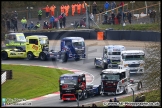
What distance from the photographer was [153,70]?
2906 centimetres

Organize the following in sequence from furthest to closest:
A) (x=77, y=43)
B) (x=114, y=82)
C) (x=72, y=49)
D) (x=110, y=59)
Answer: (x=77, y=43) → (x=72, y=49) → (x=110, y=59) → (x=114, y=82)

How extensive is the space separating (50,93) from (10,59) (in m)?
15.1

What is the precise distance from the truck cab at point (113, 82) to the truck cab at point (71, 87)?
1290 mm

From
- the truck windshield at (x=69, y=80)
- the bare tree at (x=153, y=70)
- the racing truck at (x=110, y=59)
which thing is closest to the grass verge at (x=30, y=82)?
the racing truck at (x=110, y=59)

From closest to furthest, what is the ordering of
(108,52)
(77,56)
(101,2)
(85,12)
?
(108,52) < (77,56) < (85,12) < (101,2)

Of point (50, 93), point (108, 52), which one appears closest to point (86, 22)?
point (108, 52)

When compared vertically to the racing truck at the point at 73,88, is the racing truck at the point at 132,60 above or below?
above

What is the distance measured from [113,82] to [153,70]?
5.48 m

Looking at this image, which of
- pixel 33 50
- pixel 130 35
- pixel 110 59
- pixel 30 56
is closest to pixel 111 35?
pixel 130 35

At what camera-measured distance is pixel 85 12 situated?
62.3 metres

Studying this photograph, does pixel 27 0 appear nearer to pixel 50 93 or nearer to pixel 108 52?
pixel 108 52

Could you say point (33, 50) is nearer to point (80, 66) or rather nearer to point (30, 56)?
point (30, 56)

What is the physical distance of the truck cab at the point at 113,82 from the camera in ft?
112

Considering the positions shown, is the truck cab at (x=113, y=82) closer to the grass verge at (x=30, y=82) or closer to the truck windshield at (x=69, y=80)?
the truck windshield at (x=69, y=80)
